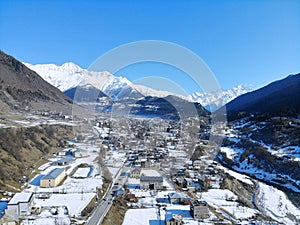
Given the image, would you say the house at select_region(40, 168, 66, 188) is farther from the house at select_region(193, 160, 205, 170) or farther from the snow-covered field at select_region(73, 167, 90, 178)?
the house at select_region(193, 160, 205, 170)

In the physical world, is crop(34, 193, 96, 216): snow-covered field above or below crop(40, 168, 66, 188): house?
below

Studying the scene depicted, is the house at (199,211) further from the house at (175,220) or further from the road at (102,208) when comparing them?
the road at (102,208)

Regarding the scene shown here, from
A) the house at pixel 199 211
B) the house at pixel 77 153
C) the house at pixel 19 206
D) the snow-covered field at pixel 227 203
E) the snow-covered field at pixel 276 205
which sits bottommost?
the snow-covered field at pixel 276 205

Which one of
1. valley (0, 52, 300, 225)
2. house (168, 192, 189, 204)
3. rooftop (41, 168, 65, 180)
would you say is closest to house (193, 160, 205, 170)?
valley (0, 52, 300, 225)

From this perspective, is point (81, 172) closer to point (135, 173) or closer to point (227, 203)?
point (135, 173)

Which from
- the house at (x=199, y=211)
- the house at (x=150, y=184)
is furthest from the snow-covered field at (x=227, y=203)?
the house at (x=150, y=184)

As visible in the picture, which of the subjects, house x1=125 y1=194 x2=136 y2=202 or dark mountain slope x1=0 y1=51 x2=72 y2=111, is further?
dark mountain slope x1=0 y1=51 x2=72 y2=111

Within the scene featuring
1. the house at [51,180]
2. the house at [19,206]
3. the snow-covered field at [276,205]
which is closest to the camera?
the house at [19,206]
